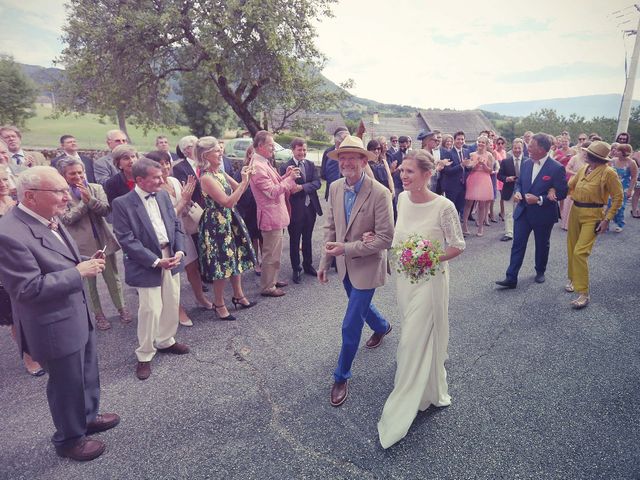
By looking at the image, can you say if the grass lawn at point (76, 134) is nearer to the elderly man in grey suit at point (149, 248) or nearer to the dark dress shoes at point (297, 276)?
the dark dress shoes at point (297, 276)

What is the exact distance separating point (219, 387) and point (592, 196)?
17.4 feet

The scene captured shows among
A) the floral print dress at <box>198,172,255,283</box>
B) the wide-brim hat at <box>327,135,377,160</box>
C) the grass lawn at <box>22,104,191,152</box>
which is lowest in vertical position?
the floral print dress at <box>198,172,255,283</box>

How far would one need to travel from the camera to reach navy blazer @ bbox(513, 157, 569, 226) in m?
5.23

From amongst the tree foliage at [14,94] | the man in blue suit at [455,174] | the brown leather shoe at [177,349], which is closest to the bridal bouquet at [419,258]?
the brown leather shoe at [177,349]

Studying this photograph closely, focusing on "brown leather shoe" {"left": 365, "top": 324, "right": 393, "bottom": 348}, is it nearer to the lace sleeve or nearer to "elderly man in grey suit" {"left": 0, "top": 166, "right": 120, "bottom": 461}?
the lace sleeve

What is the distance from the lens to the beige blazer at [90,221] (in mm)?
4262

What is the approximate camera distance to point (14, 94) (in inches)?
1410

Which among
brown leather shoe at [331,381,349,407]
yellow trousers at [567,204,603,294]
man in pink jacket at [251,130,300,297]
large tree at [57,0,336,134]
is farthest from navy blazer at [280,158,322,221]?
large tree at [57,0,336,134]

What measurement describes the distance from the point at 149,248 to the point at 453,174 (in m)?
6.83

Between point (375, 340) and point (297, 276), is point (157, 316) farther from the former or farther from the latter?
point (297, 276)

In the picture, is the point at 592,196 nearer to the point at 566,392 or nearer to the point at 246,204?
the point at 566,392

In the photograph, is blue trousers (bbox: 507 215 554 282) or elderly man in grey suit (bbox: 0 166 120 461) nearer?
elderly man in grey suit (bbox: 0 166 120 461)

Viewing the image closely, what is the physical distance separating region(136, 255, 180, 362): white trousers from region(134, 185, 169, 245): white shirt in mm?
373

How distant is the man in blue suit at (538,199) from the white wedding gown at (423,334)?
314cm
